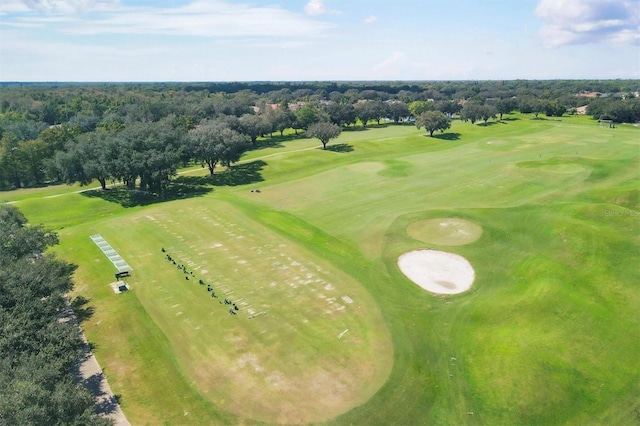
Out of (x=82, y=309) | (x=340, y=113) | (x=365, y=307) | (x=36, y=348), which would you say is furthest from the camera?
(x=340, y=113)

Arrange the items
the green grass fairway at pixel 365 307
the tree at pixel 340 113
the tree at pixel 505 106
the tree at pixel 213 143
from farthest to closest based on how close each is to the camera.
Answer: the tree at pixel 505 106 < the tree at pixel 340 113 < the tree at pixel 213 143 < the green grass fairway at pixel 365 307

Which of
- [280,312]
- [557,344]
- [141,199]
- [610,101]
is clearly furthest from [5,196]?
[610,101]

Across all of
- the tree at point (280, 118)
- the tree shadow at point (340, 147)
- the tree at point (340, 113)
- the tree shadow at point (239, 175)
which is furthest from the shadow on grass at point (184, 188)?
the tree at point (340, 113)

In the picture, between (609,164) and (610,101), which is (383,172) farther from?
(610,101)

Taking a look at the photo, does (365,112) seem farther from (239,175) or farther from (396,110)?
(239,175)

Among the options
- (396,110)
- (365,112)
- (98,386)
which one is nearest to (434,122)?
(365,112)

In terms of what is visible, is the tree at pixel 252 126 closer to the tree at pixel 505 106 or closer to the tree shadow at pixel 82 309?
the tree shadow at pixel 82 309
